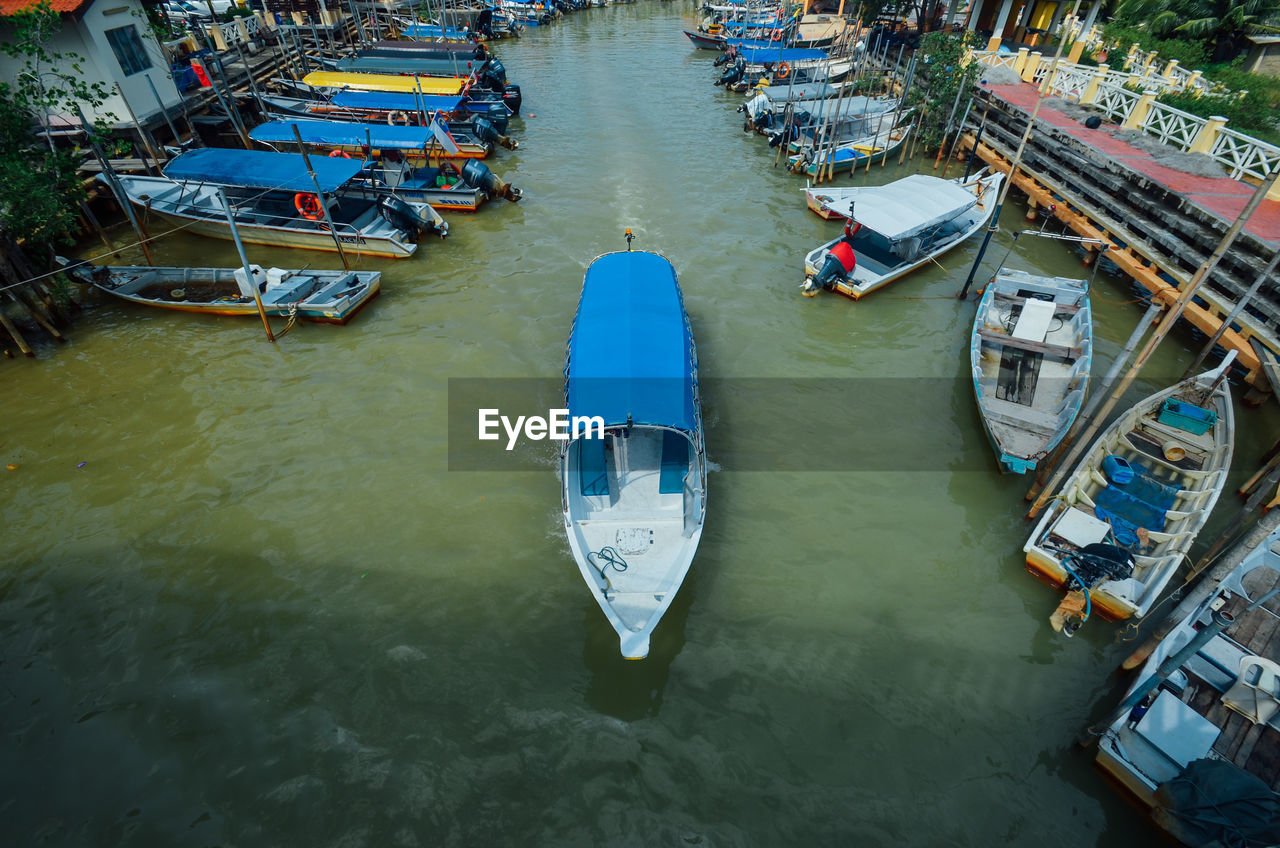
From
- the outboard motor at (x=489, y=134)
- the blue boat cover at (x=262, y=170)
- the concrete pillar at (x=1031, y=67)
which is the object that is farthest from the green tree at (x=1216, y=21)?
the blue boat cover at (x=262, y=170)

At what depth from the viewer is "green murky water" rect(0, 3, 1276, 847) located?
26.3 feet

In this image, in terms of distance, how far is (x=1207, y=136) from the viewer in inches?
774

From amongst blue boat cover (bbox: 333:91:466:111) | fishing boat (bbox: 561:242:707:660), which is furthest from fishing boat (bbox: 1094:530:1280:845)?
blue boat cover (bbox: 333:91:466:111)

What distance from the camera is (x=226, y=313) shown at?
1717 cm

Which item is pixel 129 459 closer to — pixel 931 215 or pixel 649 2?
pixel 931 215

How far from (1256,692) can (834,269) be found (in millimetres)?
13838

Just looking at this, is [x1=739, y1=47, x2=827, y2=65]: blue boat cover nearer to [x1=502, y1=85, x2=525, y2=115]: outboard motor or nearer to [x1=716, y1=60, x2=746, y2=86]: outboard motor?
[x1=716, y1=60, x2=746, y2=86]: outboard motor

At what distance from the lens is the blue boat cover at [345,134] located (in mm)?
22562

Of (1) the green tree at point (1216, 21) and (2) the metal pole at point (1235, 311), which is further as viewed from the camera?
(1) the green tree at point (1216, 21)

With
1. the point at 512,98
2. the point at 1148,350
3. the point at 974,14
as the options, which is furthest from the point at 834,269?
the point at 974,14

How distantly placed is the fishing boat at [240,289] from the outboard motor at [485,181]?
24.4 feet

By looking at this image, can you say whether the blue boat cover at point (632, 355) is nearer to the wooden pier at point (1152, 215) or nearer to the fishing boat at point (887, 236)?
the fishing boat at point (887, 236)

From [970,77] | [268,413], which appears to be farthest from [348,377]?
[970,77]

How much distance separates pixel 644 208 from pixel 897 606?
19.6 m
